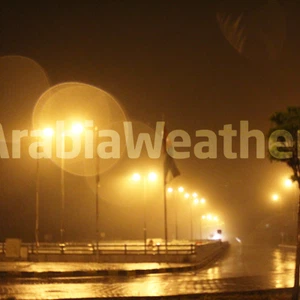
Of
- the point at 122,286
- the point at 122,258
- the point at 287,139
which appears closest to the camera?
Answer: the point at 287,139

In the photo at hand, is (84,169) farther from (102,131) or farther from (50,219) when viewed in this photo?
(102,131)

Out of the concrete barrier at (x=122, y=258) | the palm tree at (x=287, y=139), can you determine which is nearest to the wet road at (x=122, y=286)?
the palm tree at (x=287, y=139)

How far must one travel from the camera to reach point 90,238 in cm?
8200

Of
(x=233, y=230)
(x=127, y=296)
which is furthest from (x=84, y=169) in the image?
(x=233, y=230)

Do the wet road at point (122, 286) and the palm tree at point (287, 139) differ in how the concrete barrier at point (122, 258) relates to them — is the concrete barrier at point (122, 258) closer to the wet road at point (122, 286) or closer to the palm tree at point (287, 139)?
the wet road at point (122, 286)

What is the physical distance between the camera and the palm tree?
17.2 meters

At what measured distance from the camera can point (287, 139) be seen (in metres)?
17.3

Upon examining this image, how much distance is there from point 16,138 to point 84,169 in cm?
2423

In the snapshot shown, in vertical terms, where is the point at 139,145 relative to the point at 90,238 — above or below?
above

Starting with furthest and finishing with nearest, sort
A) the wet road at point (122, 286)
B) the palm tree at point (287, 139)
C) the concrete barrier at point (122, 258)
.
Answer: the concrete barrier at point (122, 258) < the wet road at point (122, 286) < the palm tree at point (287, 139)

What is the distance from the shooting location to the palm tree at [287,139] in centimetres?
1720

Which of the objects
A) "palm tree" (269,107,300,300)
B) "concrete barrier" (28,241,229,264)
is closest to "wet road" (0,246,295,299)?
"palm tree" (269,107,300,300)

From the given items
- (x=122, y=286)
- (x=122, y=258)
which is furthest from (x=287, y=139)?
(x=122, y=258)

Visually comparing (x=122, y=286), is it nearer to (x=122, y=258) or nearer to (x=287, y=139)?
(x=287, y=139)
